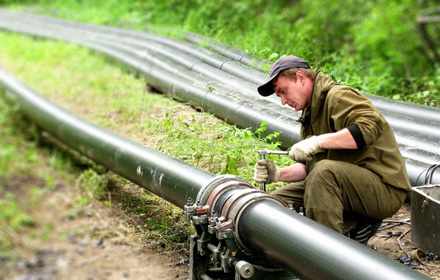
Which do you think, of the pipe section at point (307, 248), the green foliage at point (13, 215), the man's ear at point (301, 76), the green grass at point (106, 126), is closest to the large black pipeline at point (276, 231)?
the pipe section at point (307, 248)

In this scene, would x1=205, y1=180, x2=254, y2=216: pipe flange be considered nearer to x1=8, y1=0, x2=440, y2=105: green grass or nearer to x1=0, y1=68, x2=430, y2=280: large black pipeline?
x1=0, y1=68, x2=430, y2=280: large black pipeline

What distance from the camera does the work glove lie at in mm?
3750

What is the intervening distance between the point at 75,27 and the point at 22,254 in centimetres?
926

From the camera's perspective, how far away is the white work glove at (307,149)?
3455 millimetres

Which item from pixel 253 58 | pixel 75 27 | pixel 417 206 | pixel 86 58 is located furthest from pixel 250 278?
pixel 75 27

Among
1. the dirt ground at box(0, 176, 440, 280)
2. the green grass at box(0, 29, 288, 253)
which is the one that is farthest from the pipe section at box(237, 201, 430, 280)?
the green grass at box(0, 29, 288, 253)

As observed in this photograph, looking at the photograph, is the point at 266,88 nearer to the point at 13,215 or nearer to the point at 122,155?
the point at 122,155

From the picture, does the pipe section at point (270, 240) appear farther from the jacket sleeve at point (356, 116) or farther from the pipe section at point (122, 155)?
the jacket sleeve at point (356, 116)

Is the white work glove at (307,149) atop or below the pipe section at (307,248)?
atop

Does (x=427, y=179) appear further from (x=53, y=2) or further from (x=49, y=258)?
(x=53, y=2)

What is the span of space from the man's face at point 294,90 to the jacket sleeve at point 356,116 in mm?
195

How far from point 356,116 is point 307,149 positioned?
36cm

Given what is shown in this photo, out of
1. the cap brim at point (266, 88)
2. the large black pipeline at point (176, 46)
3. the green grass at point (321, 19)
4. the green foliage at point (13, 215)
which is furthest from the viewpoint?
the green grass at point (321, 19)

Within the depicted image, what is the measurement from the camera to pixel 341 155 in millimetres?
3586
